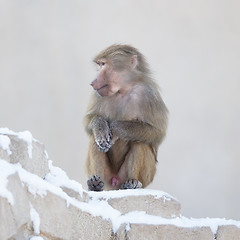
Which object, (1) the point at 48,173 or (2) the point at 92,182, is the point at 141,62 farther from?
(1) the point at 48,173

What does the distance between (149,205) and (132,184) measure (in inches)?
32.1

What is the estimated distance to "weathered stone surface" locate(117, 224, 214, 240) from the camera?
3.92 m

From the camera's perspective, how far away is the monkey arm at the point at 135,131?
5.27 meters

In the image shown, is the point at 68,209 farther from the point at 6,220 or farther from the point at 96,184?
the point at 96,184

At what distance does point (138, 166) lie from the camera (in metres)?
5.17

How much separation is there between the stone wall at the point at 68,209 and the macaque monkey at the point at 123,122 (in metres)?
0.75

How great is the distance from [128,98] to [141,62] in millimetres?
481

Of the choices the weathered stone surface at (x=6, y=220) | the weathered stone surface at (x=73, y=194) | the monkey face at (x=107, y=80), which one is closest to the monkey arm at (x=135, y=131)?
the monkey face at (x=107, y=80)

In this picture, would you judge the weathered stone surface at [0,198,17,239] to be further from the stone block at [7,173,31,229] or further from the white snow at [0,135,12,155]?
the white snow at [0,135,12,155]

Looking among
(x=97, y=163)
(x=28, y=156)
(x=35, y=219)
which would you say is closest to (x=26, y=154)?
(x=28, y=156)

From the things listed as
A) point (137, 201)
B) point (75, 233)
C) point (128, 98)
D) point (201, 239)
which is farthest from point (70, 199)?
point (128, 98)

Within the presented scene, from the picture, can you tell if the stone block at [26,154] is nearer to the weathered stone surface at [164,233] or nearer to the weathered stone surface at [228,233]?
the weathered stone surface at [164,233]

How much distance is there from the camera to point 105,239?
380cm

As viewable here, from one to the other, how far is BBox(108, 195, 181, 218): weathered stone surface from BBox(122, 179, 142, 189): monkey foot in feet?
2.28
